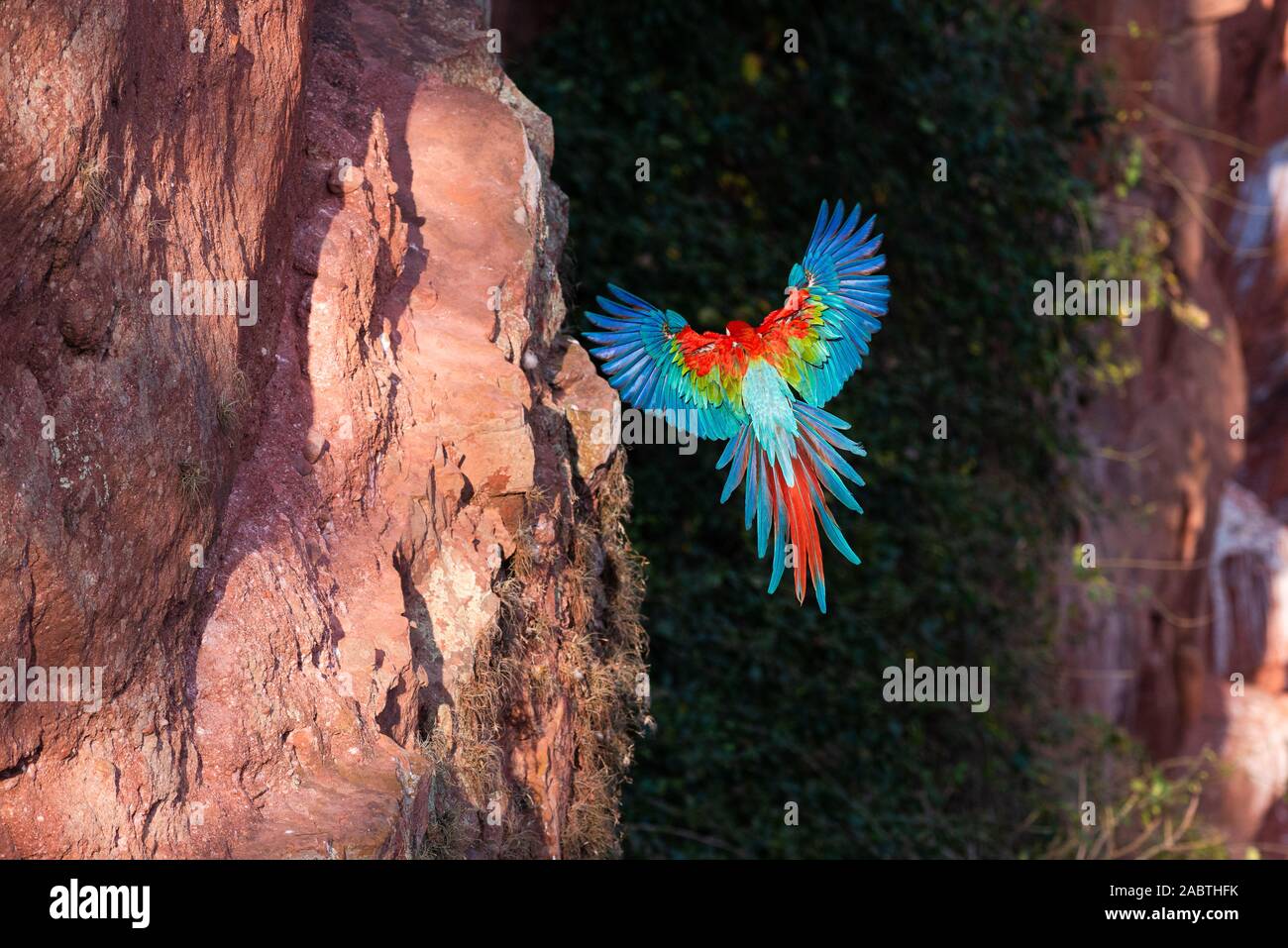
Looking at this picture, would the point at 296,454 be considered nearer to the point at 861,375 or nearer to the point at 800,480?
the point at 800,480

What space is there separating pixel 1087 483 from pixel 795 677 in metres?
3.47

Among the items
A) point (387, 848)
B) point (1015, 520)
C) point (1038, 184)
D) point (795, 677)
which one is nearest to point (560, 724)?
point (387, 848)

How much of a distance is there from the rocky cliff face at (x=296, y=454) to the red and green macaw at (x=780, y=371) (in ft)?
1.08

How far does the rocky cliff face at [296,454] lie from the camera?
2.53m

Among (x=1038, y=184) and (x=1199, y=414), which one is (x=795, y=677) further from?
(x=1199, y=414)

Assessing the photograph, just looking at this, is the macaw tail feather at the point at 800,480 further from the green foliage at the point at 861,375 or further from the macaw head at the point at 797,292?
the green foliage at the point at 861,375

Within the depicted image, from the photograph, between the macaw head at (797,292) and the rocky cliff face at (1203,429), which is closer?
the macaw head at (797,292)

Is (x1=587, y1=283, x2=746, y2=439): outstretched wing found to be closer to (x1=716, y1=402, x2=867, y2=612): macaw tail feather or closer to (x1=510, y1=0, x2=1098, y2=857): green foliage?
(x1=716, y1=402, x2=867, y2=612): macaw tail feather

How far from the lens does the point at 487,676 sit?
3.44 metres

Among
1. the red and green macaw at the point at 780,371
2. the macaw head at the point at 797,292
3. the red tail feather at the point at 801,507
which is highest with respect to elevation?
the macaw head at the point at 797,292

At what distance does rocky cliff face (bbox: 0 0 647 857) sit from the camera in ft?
8.31

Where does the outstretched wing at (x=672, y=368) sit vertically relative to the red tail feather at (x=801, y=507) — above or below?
above

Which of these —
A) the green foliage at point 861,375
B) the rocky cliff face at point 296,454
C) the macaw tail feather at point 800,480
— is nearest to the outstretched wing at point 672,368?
the macaw tail feather at point 800,480

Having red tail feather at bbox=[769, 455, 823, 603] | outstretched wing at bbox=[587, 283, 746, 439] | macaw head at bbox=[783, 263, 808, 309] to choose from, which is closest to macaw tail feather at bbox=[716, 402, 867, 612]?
red tail feather at bbox=[769, 455, 823, 603]
